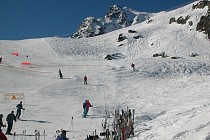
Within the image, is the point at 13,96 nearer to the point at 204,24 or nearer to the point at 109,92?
the point at 109,92

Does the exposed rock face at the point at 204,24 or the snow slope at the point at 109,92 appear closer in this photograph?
the snow slope at the point at 109,92

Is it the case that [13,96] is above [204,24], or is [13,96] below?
below

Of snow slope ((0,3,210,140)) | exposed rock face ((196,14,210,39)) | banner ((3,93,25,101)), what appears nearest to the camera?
snow slope ((0,3,210,140))

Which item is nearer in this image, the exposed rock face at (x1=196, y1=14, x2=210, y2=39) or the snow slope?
the snow slope

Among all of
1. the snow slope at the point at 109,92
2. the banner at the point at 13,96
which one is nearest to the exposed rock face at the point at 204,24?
the snow slope at the point at 109,92

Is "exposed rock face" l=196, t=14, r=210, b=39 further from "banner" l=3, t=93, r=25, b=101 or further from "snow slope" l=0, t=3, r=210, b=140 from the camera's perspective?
"banner" l=3, t=93, r=25, b=101

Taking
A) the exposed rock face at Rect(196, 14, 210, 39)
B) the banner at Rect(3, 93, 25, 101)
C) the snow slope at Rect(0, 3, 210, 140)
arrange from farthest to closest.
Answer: the exposed rock face at Rect(196, 14, 210, 39)
the banner at Rect(3, 93, 25, 101)
the snow slope at Rect(0, 3, 210, 140)

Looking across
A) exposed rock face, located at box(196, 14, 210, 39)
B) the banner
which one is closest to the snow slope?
the banner

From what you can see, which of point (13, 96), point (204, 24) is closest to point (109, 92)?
point (13, 96)

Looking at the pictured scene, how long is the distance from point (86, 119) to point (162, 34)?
72758mm

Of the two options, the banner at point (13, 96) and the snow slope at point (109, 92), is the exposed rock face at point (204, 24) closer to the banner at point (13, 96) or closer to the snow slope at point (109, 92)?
the snow slope at point (109, 92)

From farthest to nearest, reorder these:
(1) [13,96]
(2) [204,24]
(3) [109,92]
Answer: (2) [204,24] → (3) [109,92] → (1) [13,96]

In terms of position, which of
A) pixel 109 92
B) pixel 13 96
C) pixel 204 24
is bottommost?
pixel 13 96

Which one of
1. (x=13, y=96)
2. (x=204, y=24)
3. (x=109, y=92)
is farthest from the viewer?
(x=204, y=24)
